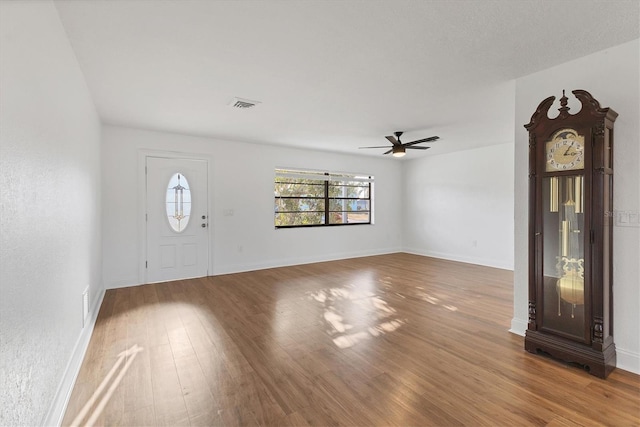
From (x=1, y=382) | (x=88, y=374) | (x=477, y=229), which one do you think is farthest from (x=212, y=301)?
(x=477, y=229)

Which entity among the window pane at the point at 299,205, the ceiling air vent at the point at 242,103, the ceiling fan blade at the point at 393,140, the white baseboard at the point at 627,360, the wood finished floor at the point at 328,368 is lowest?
the wood finished floor at the point at 328,368

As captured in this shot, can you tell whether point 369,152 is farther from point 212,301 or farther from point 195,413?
point 195,413

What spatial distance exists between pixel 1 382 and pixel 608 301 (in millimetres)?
3611

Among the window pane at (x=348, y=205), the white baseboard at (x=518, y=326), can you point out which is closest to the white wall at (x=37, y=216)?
the white baseboard at (x=518, y=326)

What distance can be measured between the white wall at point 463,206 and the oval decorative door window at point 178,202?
17.9 ft

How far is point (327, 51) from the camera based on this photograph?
8.18 feet

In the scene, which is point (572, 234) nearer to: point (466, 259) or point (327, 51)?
point (327, 51)

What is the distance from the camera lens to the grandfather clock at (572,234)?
2.35 m

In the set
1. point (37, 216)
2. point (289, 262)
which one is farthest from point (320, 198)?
point (37, 216)

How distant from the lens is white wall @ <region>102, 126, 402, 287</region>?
4.82m

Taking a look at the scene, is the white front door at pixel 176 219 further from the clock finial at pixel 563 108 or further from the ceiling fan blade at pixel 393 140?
the clock finial at pixel 563 108

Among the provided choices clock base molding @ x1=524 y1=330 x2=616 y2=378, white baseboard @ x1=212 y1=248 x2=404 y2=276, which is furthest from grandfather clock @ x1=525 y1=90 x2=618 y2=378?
white baseboard @ x1=212 y1=248 x2=404 y2=276

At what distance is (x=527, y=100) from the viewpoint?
2947mm

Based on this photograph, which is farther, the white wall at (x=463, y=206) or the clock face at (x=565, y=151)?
the white wall at (x=463, y=206)
